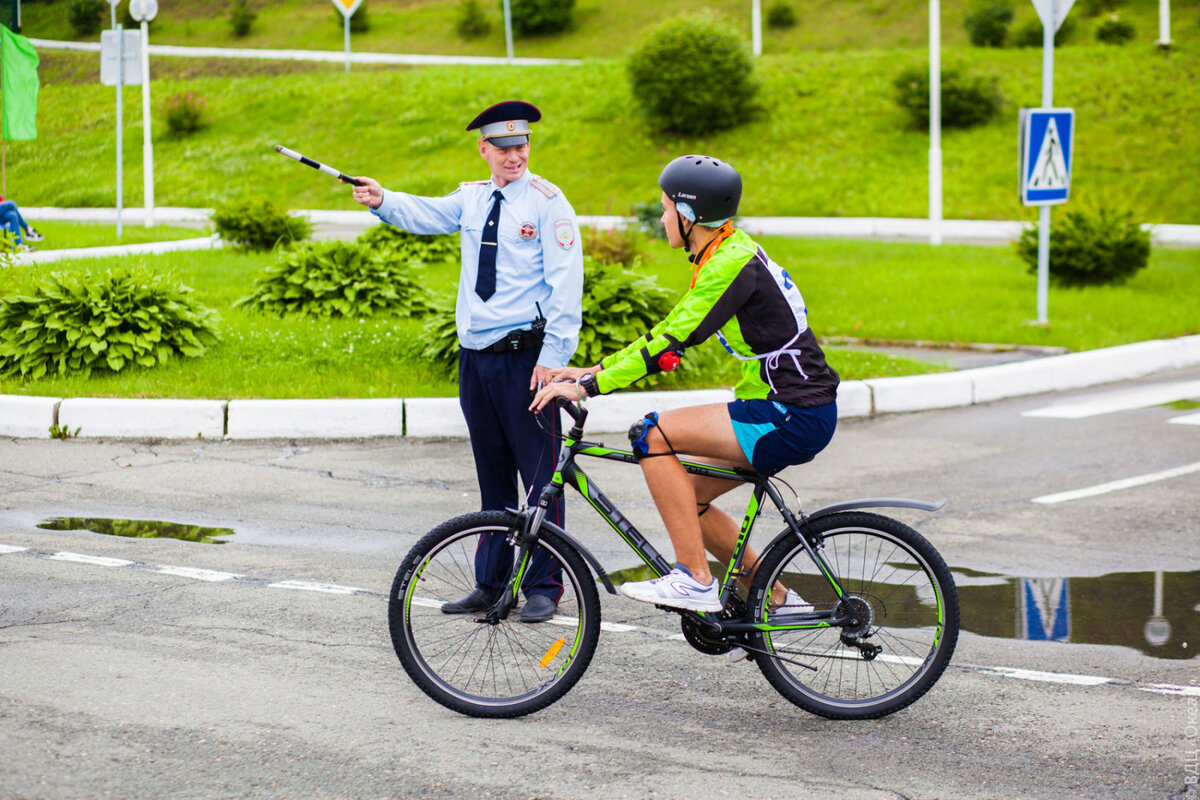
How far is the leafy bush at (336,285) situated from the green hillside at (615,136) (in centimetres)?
1685

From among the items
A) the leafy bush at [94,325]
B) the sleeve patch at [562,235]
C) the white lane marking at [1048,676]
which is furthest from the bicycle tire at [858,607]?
the leafy bush at [94,325]

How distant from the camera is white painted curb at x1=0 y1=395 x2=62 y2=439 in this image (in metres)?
8.84

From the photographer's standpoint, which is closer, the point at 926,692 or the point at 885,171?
the point at 926,692

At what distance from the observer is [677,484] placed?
4203 mm

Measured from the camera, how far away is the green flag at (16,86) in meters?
17.9

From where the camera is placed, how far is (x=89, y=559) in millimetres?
6004

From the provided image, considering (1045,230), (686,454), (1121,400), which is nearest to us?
(686,454)

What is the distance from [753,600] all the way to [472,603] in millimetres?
1010

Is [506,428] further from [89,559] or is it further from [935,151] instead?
[935,151]

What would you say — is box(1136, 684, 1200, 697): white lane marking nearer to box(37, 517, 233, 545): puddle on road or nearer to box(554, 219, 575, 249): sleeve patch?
box(554, 219, 575, 249): sleeve patch

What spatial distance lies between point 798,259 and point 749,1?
46.2 meters

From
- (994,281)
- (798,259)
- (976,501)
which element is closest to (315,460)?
(976,501)

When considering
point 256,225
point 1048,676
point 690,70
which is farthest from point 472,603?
point 690,70

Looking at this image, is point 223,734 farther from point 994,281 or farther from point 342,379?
point 994,281
